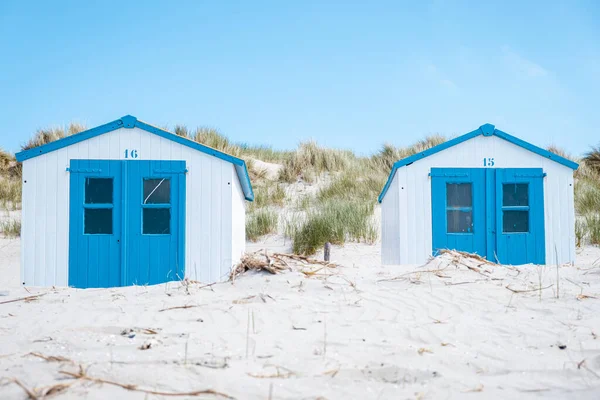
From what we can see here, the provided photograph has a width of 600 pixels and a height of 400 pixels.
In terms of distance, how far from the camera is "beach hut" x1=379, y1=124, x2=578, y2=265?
1051cm

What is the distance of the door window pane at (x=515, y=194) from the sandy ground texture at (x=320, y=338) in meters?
3.54

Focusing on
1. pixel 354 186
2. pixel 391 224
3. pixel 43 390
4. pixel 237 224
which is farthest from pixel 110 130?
pixel 354 186

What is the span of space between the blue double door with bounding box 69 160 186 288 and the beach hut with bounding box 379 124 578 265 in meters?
4.14

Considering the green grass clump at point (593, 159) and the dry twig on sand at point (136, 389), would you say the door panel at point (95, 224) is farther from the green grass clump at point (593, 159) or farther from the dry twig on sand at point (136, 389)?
the green grass clump at point (593, 159)

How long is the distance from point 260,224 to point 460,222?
7.66 metres

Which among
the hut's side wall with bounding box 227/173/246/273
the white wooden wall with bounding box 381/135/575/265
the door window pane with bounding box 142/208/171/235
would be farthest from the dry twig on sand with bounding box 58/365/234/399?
the white wooden wall with bounding box 381/135/575/265

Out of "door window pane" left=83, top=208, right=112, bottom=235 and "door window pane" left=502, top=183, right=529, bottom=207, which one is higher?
"door window pane" left=502, top=183, right=529, bottom=207

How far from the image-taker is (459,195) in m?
10.7

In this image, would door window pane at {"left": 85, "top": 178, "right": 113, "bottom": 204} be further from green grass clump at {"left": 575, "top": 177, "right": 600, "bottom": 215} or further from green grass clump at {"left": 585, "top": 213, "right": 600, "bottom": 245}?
green grass clump at {"left": 575, "top": 177, "right": 600, "bottom": 215}

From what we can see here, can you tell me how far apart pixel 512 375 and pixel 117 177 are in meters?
7.68

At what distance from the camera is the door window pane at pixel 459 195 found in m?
Result: 10.6

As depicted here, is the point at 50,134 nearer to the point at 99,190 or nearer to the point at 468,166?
the point at 99,190

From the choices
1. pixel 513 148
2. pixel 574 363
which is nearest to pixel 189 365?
pixel 574 363

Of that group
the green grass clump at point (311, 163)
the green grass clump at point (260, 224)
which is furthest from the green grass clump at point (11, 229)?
the green grass clump at point (311, 163)
